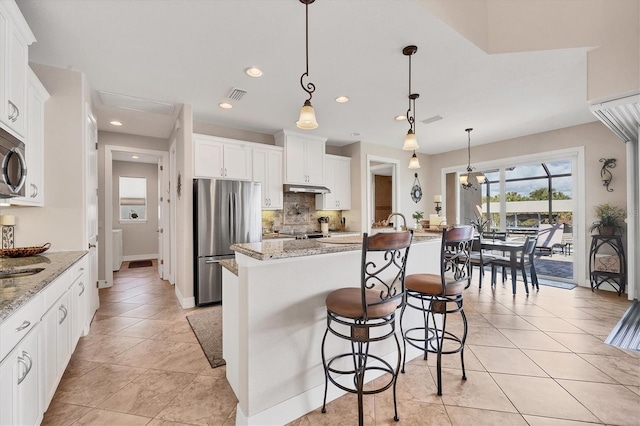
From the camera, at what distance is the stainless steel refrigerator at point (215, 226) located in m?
3.69

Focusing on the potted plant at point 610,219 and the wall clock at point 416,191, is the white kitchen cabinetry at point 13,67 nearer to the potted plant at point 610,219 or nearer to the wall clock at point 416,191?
the wall clock at point 416,191

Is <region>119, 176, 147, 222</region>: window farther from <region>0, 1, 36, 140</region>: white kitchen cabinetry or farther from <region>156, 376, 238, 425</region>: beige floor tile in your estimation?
<region>156, 376, 238, 425</region>: beige floor tile

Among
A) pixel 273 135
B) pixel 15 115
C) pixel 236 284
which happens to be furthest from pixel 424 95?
pixel 15 115

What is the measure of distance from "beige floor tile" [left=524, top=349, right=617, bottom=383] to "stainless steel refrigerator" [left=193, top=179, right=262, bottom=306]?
138 inches

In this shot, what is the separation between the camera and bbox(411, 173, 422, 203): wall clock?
21.2 feet

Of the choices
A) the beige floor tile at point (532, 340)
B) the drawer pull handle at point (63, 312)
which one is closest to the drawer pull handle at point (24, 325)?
the drawer pull handle at point (63, 312)

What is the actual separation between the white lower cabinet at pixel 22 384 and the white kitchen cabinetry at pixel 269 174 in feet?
11.2

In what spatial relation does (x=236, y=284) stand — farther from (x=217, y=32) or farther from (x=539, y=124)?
(x=539, y=124)

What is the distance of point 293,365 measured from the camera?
1721mm

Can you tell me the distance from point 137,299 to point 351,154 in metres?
4.50

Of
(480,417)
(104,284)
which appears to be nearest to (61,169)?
(104,284)

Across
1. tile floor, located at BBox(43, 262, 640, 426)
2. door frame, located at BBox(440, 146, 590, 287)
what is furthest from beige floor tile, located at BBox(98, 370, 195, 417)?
door frame, located at BBox(440, 146, 590, 287)

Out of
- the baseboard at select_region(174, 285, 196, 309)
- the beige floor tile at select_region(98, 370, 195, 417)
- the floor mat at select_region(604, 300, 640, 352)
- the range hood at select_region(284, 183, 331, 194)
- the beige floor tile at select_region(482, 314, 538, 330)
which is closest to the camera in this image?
the beige floor tile at select_region(98, 370, 195, 417)

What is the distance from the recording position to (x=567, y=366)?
228 centimetres
